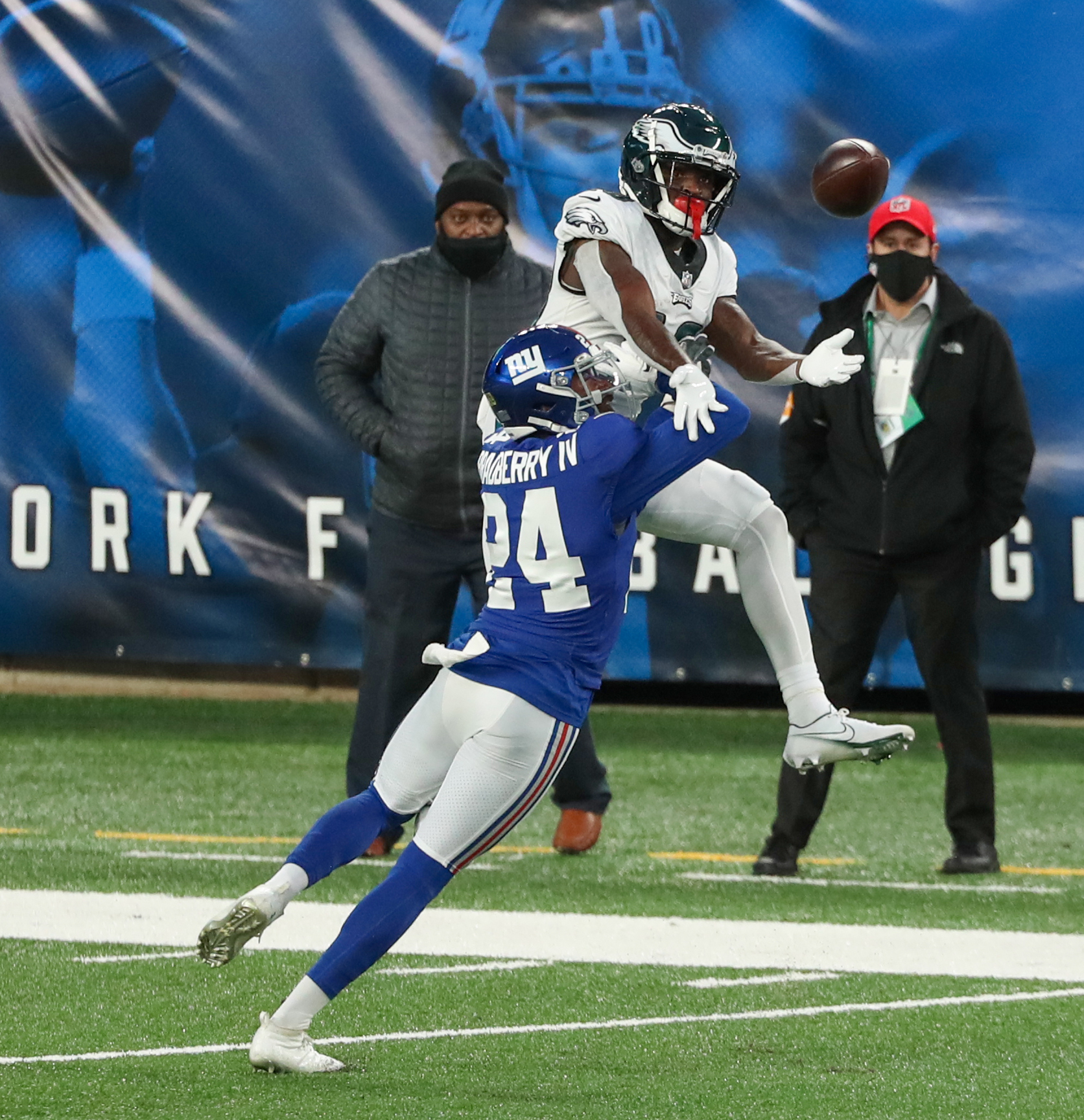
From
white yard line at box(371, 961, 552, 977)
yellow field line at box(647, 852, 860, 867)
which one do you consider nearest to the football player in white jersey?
white yard line at box(371, 961, 552, 977)

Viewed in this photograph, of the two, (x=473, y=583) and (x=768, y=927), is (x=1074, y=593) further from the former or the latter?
(x=768, y=927)

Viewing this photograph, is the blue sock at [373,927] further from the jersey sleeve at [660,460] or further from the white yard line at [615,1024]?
the jersey sleeve at [660,460]

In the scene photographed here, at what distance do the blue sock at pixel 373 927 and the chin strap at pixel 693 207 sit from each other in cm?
157

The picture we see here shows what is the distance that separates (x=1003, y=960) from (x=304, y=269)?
5568 mm

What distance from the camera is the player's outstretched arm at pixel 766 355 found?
14.0 ft

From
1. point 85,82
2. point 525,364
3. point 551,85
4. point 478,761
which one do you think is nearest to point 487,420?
point 525,364

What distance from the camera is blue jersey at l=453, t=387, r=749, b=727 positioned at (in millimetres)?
4055

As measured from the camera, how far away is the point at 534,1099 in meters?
3.68

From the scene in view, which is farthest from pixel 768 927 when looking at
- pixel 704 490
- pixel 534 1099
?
pixel 534 1099

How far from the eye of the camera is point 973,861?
629 cm

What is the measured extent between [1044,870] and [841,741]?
2.27 meters

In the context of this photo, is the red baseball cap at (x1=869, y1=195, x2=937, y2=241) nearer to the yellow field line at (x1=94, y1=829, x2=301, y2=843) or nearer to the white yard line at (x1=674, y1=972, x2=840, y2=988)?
the white yard line at (x1=674, y1=972, x2=840, y2=988)

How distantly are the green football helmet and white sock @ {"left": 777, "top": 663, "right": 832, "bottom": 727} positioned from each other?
967mm

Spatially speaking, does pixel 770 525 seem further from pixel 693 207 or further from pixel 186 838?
pixel 186 838
